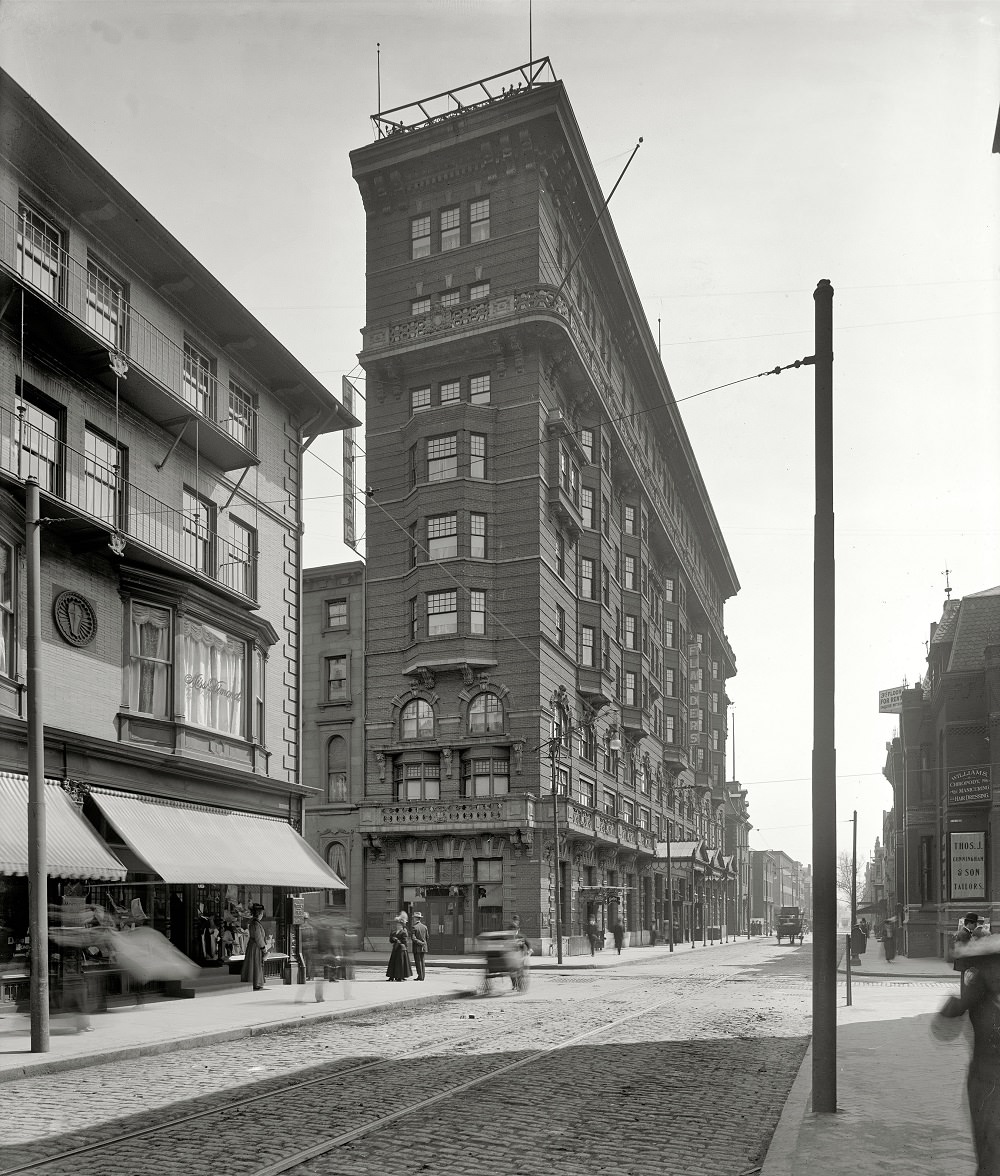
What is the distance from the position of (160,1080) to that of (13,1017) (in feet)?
22.9

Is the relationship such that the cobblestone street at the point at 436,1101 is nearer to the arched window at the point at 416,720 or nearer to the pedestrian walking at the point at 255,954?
the pedestrian walking at the point at 255,954

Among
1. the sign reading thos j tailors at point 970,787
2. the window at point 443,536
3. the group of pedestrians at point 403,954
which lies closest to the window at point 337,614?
the window at point 443,536

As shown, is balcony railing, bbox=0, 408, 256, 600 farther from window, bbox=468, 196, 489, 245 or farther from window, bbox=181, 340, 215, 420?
window, bbox=468, 196, 489, 245

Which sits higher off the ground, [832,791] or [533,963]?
[832,791]

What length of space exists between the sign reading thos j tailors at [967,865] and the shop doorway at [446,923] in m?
18.5

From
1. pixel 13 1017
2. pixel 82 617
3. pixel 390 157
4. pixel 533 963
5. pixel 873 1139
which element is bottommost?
pixel 533 963

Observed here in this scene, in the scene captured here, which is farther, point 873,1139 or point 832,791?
point 832,791

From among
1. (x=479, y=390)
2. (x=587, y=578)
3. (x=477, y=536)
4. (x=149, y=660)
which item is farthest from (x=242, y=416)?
(x=587, y=578)

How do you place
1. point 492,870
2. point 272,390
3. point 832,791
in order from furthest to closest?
point 492,870
point 272,390
point 832,791

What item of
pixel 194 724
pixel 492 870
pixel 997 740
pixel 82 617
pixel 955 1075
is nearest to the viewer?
pixel 955 1075

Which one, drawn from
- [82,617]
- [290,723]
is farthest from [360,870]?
[82,617]

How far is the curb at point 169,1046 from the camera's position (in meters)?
13.7

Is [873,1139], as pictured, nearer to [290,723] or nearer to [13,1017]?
[13,1017]

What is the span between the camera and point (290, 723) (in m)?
30.0
